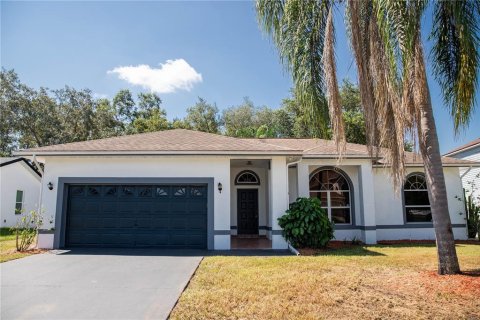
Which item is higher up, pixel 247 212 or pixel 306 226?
pixel 247 212

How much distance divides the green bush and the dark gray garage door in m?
3.08

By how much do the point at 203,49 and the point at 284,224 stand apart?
9.33 meters

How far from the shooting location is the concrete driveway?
5.12 metres

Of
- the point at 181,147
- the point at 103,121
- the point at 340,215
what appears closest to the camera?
the point at 181,147

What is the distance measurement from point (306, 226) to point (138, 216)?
6159 millimetres

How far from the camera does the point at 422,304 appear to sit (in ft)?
17.7

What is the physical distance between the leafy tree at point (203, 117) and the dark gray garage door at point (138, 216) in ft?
86.9

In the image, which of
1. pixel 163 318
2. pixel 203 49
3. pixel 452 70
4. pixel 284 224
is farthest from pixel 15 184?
pixel 452 70

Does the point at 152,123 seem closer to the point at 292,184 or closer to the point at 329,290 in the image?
the point at 292,184

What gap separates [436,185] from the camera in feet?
23.5

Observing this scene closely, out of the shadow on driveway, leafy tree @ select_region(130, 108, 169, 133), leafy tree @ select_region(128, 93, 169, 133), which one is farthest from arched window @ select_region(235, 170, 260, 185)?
leafy tree @ select_region(128, 93, 169, 133)

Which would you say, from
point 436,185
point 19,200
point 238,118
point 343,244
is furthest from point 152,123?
point 436,185

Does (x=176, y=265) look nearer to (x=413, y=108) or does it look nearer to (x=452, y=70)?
(x=413, y=108)

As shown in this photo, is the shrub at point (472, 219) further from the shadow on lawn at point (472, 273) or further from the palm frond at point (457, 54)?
the palm frond at point (457, 54)
